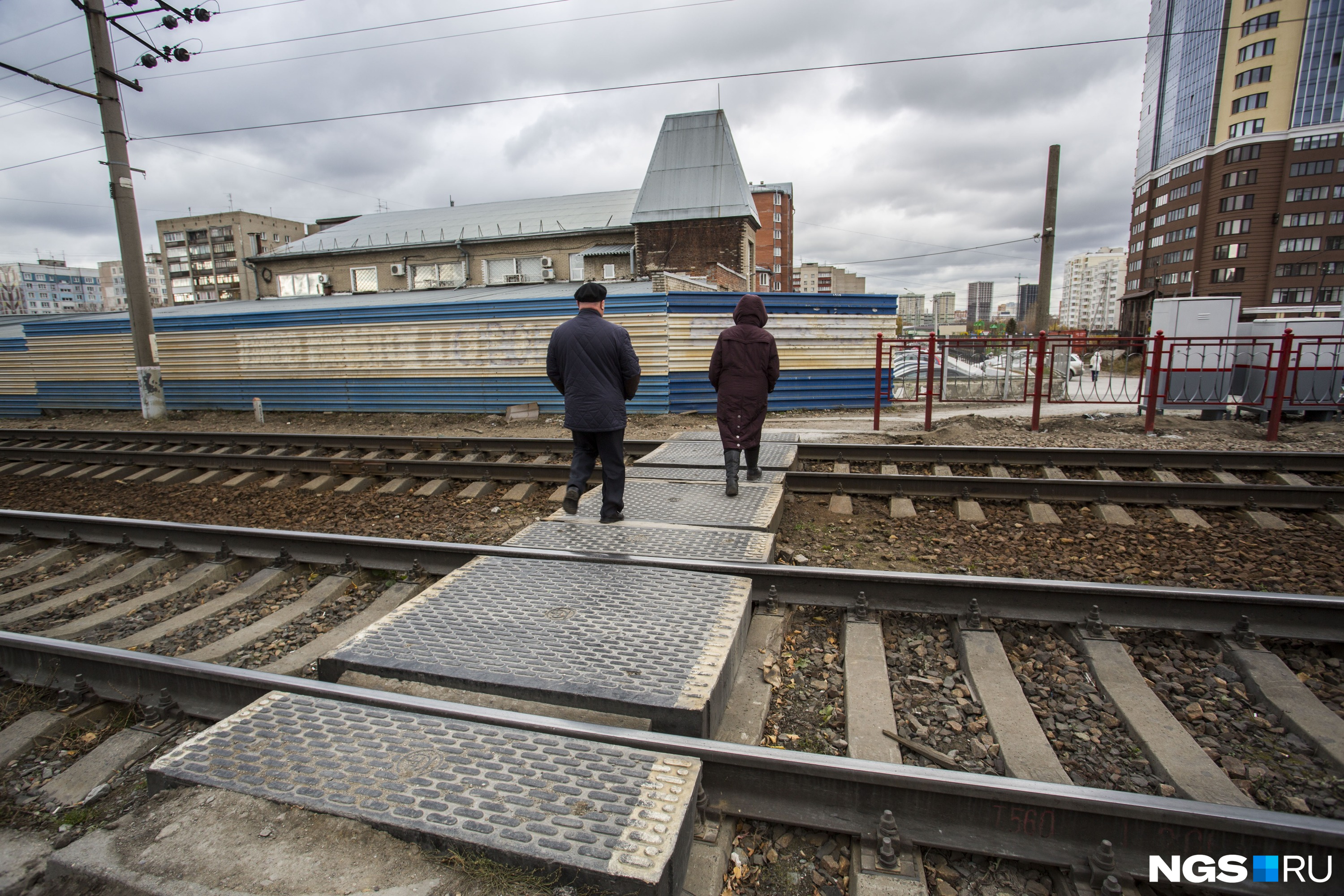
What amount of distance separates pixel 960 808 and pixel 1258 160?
90.2 m

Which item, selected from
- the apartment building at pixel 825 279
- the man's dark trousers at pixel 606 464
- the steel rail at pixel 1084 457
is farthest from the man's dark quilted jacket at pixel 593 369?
the apartment building at pixel 825 279

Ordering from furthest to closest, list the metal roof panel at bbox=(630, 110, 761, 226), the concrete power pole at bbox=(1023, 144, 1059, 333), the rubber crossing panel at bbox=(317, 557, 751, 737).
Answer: the metal roof panel at bbox=(630, 110, 761, 226) < the concrete power pole at bbox=(1023, 144, 1059, 333) < the rubber crossing panel at bbox=(317, 557, 751, 737)

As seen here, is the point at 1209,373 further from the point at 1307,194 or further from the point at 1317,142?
the point at 1317,142

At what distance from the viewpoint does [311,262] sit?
3662 centimetres

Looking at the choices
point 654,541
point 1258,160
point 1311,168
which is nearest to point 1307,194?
point 1311,168

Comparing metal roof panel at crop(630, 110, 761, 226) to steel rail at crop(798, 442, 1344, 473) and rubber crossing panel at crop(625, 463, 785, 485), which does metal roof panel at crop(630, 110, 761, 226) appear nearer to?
steel rail at crop(798, 442, 1344, 473)

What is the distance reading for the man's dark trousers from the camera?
5.34m

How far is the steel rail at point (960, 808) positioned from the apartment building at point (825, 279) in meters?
123

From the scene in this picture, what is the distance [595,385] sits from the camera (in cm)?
514

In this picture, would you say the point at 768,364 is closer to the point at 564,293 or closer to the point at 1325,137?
the point at 564,293

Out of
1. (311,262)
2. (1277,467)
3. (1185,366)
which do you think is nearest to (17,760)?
(1277,467)

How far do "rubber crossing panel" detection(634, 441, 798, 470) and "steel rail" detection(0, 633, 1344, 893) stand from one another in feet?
15.6

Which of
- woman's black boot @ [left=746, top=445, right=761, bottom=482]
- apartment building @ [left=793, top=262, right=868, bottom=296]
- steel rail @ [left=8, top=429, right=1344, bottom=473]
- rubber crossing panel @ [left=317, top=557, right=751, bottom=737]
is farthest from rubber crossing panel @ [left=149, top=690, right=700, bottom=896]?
apartment building @ [left=793, top=262, right=868, bottom=296]

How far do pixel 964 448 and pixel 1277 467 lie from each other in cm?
331
